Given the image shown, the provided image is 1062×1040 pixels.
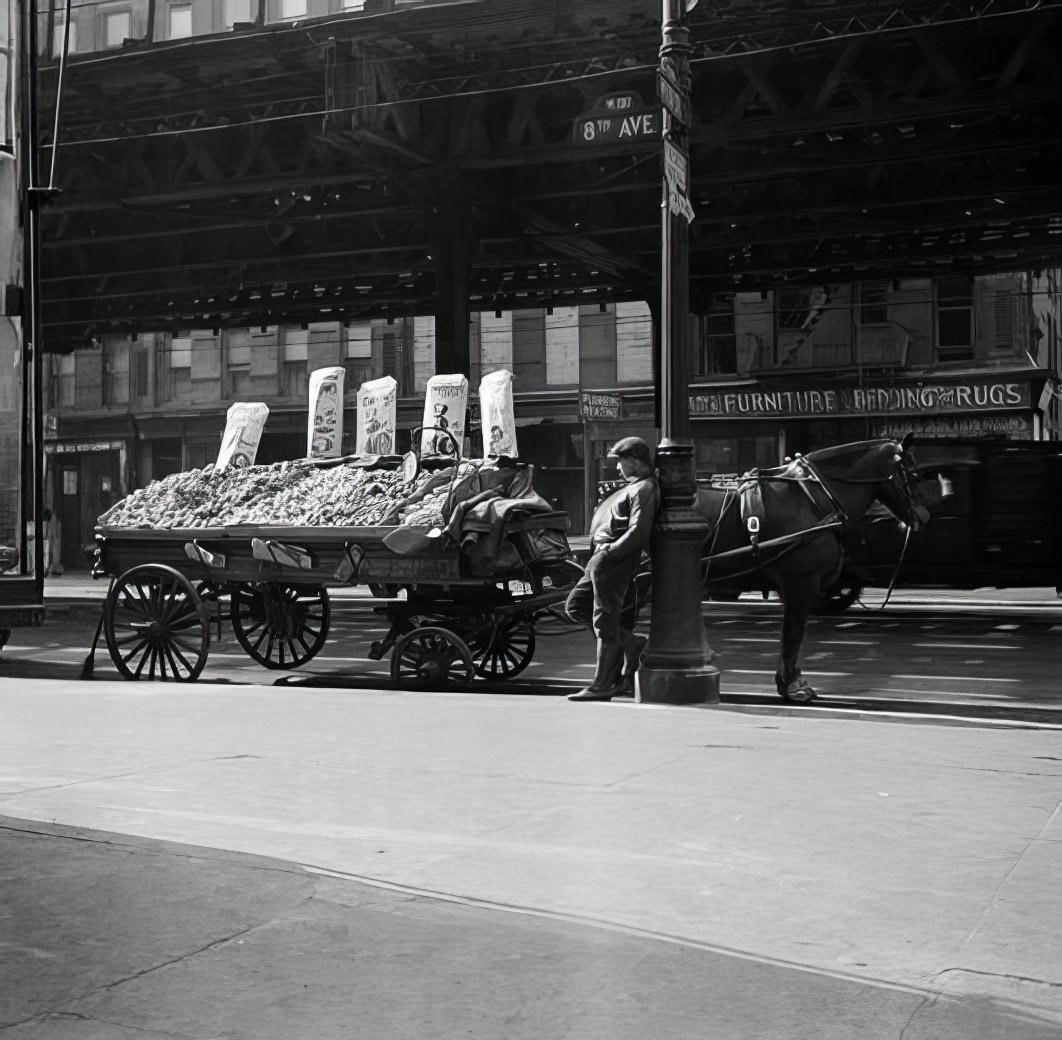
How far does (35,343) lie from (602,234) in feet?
65.1

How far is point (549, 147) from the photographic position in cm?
2308

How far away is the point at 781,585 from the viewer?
12398 mm

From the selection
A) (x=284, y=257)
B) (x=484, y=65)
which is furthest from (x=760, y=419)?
(x=484, y=65)

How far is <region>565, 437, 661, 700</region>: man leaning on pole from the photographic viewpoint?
1141 cm

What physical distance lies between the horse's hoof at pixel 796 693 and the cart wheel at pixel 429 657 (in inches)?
100

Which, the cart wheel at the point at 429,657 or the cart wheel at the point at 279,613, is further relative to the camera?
the cart wheel at the point at 279,613

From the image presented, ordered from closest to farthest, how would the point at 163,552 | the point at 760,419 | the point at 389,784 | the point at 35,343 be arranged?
the point at 389,784 < the point at 35,343 < the point at 163,552 < the point at 760,419

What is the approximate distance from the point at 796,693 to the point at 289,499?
4.93 meters

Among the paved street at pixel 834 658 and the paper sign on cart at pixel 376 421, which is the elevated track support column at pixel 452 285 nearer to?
the paved street at pixel 834 658

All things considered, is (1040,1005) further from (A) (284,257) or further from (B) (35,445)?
(A) (284,257)

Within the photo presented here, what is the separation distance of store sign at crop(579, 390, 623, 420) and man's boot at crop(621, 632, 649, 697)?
27996 mm

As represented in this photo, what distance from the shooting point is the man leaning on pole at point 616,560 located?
449 inches

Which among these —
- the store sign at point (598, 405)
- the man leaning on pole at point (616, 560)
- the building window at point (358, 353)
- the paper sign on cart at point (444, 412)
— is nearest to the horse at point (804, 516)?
the man leaning on pole at point (616, 560)

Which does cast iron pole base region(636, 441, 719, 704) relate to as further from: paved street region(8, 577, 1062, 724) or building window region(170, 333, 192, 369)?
building window region(170, 333, 192, 369)
